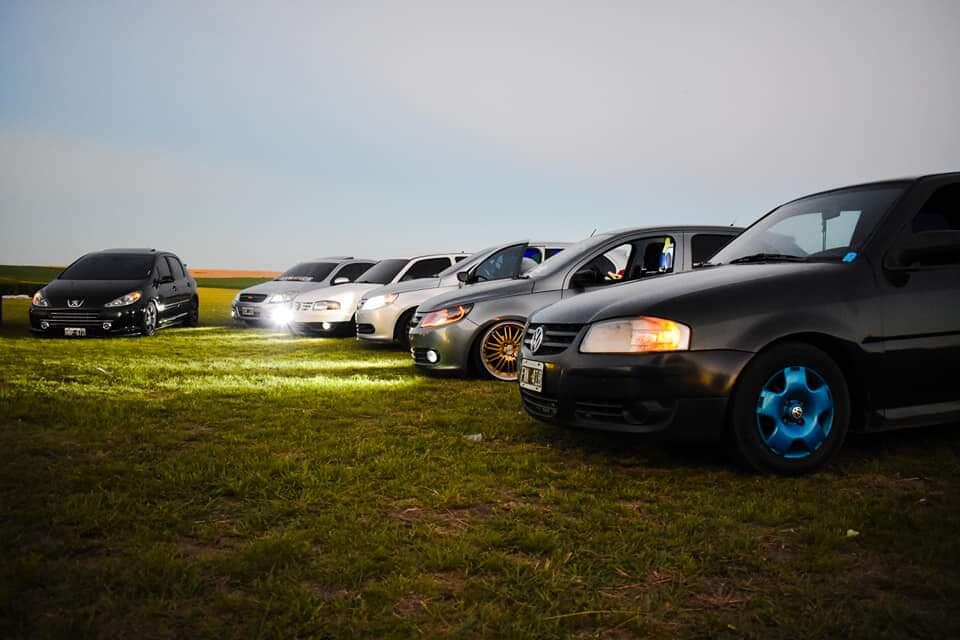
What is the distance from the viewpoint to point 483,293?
871cm

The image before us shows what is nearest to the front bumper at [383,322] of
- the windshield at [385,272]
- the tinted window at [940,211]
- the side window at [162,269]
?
the windshield at [385,272]

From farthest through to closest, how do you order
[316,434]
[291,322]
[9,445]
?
[291,322] → [316,434] → [9,445]

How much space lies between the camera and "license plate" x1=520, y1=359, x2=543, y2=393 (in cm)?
507

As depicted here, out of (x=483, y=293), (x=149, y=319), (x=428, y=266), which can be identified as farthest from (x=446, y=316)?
(x=149, y=319)

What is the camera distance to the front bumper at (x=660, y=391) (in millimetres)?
4387

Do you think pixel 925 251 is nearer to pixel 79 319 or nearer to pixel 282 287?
pixel 79 319

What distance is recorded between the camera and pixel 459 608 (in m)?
2.77

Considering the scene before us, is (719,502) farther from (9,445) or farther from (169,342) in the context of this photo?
(169,342)

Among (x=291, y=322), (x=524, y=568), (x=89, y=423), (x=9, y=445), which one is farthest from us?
(x=291, y=322)

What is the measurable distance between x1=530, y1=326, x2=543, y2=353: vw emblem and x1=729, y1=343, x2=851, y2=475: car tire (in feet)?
4.53

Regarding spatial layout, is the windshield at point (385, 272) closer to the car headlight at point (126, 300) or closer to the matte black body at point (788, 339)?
the car headlight at point (126, 300)

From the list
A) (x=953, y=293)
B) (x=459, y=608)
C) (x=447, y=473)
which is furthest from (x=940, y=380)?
(x=459, y=608)

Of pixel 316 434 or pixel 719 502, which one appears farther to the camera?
pixel 316 434

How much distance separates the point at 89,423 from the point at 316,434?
1.93 m
